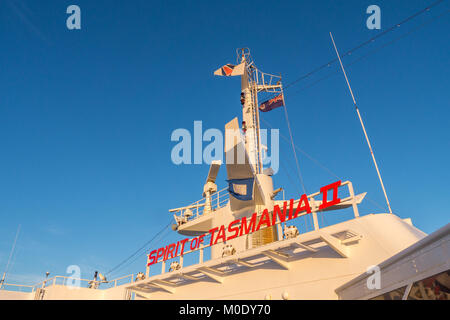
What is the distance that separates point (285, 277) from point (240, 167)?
6.79 m

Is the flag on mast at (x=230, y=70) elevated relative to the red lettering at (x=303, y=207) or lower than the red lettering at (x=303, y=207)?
elevated

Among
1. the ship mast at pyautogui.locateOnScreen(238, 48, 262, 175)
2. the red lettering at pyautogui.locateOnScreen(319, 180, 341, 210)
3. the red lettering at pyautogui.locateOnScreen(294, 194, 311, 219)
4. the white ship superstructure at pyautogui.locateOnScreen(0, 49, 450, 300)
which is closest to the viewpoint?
the white ship superstructure at pyautogui.locateOnScreen(0, 49, 450, 300)

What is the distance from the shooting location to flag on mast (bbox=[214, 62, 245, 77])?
1142 inches

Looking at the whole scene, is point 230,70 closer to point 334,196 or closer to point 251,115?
point 251,115

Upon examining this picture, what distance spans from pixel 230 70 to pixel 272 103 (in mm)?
4899

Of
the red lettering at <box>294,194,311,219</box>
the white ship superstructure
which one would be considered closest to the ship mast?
the white ship superstructure

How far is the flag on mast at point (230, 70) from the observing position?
29.0 meters

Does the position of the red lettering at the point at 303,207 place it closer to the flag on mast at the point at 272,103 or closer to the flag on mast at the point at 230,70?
the flag on mast at the point at 272,103

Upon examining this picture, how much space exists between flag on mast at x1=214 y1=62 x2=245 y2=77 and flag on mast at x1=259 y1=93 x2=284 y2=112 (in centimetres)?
372

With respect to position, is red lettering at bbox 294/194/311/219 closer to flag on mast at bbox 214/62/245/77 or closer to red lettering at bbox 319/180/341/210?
red lettering at bbox 319/180/341/210

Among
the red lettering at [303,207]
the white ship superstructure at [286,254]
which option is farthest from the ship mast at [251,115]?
the red lettering at [303,207]

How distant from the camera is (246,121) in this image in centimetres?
2680

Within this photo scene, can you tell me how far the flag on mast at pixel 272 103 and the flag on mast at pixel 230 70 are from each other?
372cm

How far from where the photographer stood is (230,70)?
29609mm
